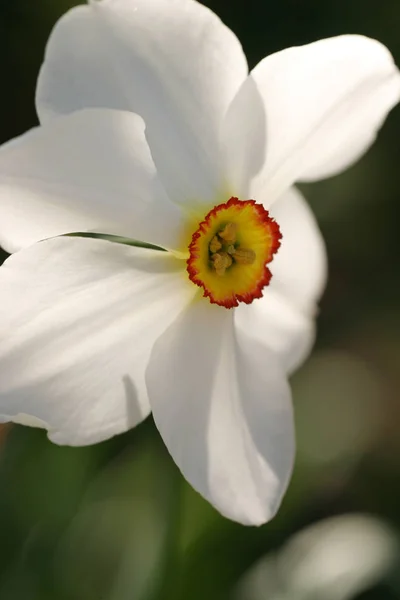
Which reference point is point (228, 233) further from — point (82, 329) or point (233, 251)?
point (82, 329)

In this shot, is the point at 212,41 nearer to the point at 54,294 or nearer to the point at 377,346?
the point at 54,294

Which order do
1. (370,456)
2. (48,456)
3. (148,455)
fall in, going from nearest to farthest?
(48,456) → (148,455) → (370,456)

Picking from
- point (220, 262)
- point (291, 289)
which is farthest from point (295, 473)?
point (220, 262)

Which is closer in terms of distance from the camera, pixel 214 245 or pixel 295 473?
pixel 214 245

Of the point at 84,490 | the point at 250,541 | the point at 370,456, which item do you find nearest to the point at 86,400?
the point at 84,490

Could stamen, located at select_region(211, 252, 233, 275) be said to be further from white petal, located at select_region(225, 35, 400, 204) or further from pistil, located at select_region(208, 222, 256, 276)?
white petal, located at select_region(225, 35, 400, 204)

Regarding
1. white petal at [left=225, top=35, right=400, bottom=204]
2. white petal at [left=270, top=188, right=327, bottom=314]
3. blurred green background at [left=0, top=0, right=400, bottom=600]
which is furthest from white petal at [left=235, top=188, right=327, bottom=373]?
blurred green background at [left=0, top=0, right=400, bottom=600]
